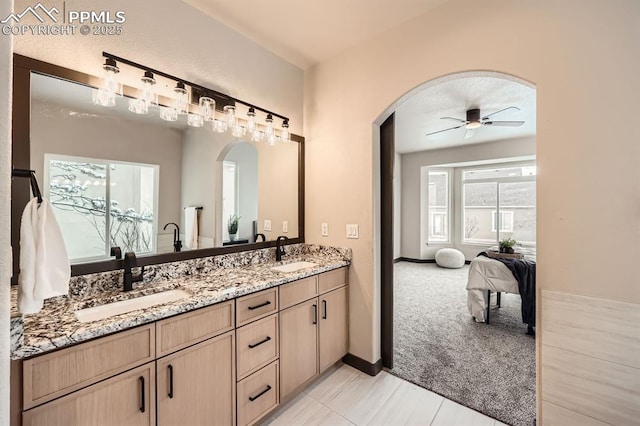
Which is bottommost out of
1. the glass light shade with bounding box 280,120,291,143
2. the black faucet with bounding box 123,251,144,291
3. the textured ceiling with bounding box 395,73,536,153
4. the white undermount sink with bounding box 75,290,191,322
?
the white undermount sink with bounding box 75,290,191,322

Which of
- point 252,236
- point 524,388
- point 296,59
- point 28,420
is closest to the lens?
point 28,420

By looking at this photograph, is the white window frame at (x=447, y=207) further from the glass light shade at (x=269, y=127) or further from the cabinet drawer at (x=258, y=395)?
the cabinet drawer at (x=258, y=395)

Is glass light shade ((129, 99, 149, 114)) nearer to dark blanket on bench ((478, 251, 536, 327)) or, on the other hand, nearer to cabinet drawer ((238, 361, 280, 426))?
cabinet drawer ((238, 361, 280, 426))

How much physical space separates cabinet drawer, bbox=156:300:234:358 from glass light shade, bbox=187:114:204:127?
1.28m

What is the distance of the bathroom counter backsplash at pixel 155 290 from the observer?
99 cm

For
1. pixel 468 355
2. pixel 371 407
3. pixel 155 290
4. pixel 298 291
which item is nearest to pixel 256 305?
pixel 298 291

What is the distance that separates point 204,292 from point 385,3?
2.27m

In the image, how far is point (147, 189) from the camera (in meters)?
1.77

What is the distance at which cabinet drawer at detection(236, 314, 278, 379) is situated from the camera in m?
1.58

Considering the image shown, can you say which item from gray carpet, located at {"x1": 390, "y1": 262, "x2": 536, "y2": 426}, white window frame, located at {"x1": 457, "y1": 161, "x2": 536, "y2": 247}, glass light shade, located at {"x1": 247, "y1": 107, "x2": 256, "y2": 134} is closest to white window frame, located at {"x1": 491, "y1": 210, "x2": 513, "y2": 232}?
white window frame, located at {"x1": 457, "y1": 161, "x2": 536, "y2": 247}

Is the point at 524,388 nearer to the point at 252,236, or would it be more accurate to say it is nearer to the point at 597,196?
the point at 597,196

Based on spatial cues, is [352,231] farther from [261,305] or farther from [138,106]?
[138,106]

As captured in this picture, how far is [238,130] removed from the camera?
220cm

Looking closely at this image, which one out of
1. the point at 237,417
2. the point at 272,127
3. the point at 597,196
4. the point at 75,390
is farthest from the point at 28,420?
the point at 597,196
